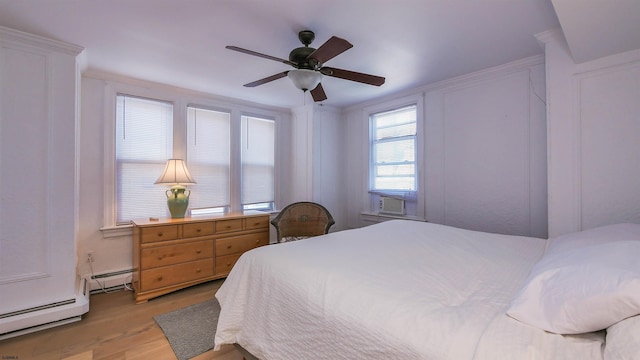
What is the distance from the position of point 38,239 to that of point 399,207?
3736 millimetres

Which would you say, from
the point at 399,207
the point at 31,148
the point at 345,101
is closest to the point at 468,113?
the point at 399,207

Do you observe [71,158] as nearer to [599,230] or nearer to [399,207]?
[399,207]

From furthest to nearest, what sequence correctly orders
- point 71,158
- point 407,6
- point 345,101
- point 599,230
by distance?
point 345,101
point 71,158
point 407,6
point 599,230

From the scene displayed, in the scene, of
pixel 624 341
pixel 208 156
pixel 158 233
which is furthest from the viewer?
pixel 208 156

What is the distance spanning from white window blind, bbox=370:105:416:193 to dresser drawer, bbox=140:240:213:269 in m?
2.45

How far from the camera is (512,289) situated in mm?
1179

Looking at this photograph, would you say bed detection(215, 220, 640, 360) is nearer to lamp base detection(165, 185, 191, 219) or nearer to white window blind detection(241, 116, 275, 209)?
lamp base detection(165, 185, 191, 219)

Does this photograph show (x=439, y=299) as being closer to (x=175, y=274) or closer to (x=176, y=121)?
(x=175, y=274)

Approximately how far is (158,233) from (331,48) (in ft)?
8.20


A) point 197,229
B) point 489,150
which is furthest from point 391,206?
point 197,229

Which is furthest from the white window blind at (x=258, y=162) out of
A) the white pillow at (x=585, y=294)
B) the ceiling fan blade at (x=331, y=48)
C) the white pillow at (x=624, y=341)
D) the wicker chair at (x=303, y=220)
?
the white pillow at (x=624, y=341)

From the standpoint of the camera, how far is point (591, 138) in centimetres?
211

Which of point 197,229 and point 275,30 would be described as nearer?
point 275,30

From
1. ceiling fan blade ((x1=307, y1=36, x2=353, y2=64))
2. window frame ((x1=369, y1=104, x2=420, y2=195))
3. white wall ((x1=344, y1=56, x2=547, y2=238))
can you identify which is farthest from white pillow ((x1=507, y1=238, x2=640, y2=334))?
window frame ((x1=369, y1=104, x2=420, y2=195))
